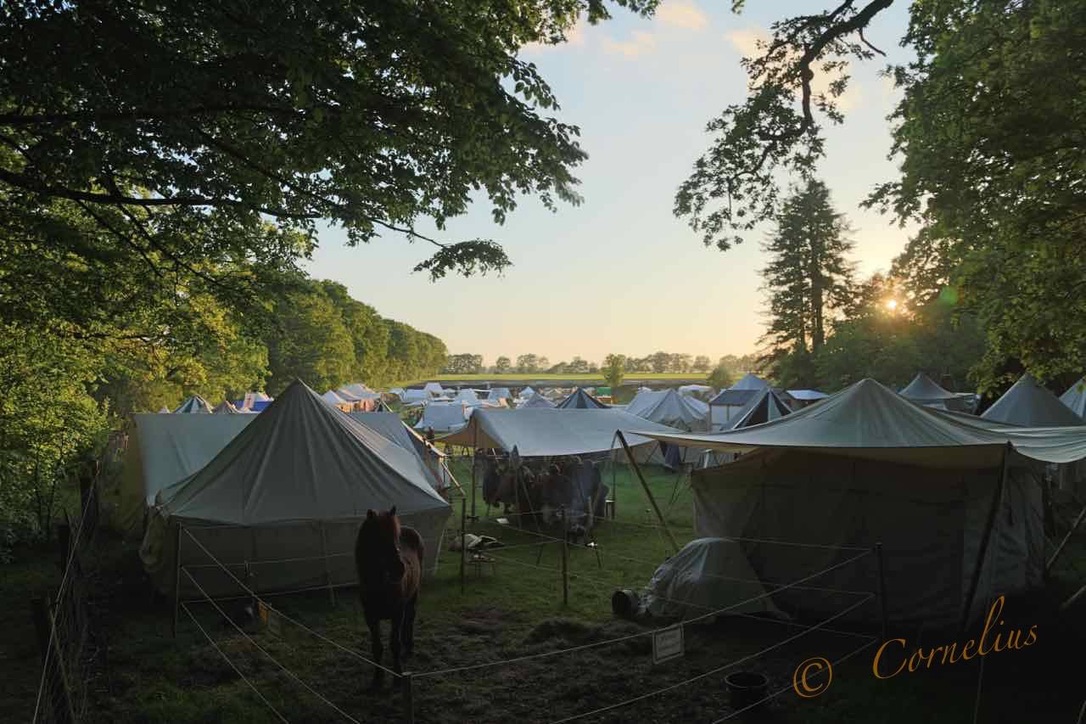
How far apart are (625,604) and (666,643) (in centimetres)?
352

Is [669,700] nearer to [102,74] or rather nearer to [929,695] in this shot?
[929,695]

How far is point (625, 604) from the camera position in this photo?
8500 millimetres

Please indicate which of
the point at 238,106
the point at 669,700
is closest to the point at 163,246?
the point at 238,106

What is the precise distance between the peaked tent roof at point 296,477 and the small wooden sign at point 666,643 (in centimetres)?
544

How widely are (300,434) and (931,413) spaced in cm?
860

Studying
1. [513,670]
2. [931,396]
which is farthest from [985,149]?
[931,396]

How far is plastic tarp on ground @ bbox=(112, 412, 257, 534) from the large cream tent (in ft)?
28.2

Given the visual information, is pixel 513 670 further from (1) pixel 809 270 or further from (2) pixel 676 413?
(1) pixel 809 270

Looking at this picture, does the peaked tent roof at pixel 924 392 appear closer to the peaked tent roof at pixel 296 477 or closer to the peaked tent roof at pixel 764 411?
the peaked tent roof at pixel 764 411

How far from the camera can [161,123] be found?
585 centimetres

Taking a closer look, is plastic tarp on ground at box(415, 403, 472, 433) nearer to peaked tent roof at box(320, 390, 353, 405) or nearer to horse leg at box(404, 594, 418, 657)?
peaked tent roof at box(320, 390, 353, 405)

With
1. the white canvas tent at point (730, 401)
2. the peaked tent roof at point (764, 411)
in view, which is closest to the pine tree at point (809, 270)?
the white canvas tent at point (730, 401)
